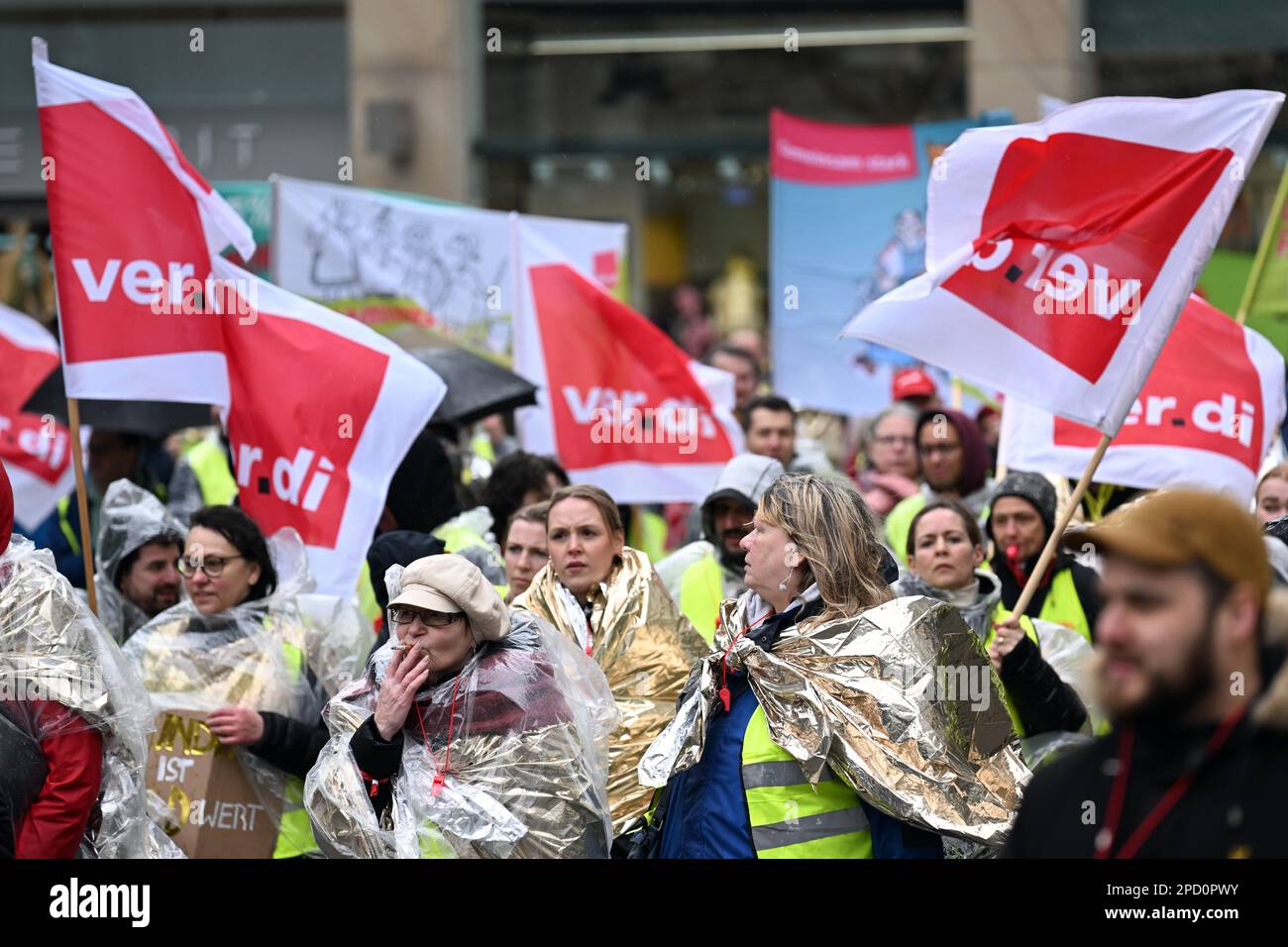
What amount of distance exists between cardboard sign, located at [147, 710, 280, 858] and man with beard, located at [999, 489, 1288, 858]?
299 centimetres

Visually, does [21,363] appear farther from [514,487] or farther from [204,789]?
[204,789]

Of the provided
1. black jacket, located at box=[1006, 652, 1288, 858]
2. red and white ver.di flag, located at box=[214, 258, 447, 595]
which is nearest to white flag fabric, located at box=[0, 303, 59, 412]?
red and white ver.di flag, located at box=[214, 258, 447, 595]

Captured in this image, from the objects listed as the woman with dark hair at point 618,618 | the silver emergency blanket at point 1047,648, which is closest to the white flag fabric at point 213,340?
the woman with dark hair at point 618,618

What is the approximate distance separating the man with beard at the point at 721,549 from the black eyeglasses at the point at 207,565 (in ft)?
4.45

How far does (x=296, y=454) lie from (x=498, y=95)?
11908mm

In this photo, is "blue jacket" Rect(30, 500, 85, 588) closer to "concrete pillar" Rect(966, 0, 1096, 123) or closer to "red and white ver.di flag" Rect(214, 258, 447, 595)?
"red and white ver.di flag" Rect(214, 258, 447, 595)

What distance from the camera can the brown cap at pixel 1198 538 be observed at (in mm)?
2170

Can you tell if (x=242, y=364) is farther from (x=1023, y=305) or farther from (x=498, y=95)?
(x=498, y=95)

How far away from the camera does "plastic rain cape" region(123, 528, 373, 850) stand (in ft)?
15.9

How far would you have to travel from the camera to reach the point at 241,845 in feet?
15.6

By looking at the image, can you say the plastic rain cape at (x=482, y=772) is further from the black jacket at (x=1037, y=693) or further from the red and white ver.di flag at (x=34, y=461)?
the red and white ver.di flag at (x=34, y=461)
